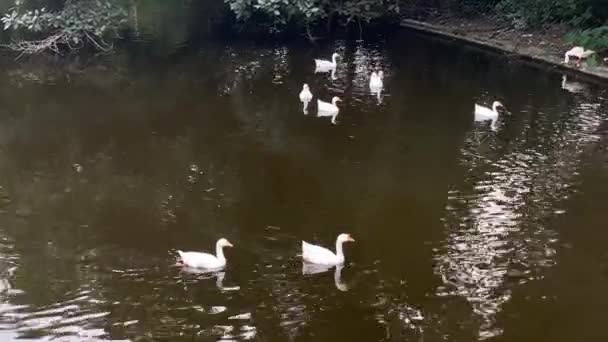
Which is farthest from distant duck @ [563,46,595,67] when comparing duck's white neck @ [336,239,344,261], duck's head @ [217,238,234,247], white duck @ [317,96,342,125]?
duck's head @ [217,238,234,247]

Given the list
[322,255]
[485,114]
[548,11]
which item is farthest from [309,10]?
[322,255]

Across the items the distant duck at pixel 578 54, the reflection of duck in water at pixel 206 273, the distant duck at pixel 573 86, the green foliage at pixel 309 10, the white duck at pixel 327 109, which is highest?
the green foliage at pixel 309 10

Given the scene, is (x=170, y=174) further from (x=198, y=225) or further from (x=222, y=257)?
(x=222, y=257)

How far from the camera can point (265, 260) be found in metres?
9.96

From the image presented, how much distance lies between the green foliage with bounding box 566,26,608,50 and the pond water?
2758 mm

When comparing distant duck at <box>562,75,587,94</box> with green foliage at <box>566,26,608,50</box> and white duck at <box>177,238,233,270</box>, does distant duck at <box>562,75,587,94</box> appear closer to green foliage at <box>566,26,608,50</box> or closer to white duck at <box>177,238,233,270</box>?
green foliage at <box>566,26,608,50</box>

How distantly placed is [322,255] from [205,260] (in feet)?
5.09

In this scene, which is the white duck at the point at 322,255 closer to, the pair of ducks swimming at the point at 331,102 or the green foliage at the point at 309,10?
the pair of ducks swimming at the point at 331,102

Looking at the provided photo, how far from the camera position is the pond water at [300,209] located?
28.5 feet

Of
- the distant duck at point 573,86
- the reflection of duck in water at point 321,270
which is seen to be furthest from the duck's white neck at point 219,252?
the distant duck at point 573,86

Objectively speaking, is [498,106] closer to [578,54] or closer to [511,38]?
[578,54]

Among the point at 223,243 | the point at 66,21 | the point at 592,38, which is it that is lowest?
the point at 223,243

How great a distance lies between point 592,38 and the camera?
870 inches

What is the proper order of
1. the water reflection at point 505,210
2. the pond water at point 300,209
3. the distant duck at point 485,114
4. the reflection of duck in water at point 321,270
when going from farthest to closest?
the distant duck at point 485,114, the reflection of duck in water at point 321,270, the water reflection at point 505,210, the pond water at point 300,209
